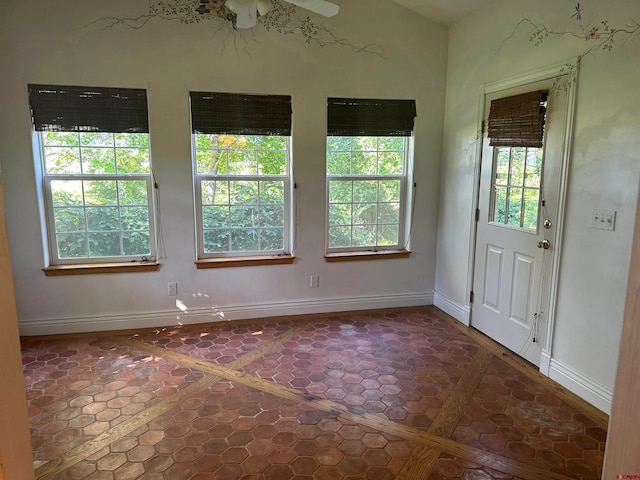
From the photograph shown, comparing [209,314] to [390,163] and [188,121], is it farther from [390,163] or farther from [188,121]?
[390,163]

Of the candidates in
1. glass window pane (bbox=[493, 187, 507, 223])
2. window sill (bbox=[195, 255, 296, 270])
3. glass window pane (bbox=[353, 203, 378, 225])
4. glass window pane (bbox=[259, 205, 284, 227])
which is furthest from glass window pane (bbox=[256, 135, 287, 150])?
glass window pane (bbox=[493, 187, 507, 223])

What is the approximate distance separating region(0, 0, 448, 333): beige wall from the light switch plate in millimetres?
1780

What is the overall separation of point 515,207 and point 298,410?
219 centimetres

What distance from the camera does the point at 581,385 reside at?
266 cm

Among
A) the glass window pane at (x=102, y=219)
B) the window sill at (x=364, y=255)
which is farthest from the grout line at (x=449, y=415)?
the glass window pane at (x=102, y=219)

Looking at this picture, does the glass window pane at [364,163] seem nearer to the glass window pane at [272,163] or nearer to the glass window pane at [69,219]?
the glass window pane at [272,163]

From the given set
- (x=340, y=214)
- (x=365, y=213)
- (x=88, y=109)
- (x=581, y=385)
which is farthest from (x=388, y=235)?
(x=88, y=109)

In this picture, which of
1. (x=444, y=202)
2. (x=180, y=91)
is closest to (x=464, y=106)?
(x=444, y=202)

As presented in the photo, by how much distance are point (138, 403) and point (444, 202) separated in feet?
10.3

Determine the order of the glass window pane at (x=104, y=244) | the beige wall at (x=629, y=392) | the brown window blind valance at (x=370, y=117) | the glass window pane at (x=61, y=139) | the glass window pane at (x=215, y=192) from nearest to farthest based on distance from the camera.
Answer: the beige wall at (x=629, y=392), the glass window pane at (x=61, y=139), the glass window pane at (x=104, y=244), the glass window pane at (x=215, y=192), the brown window blind valance at (x=370, y=117)

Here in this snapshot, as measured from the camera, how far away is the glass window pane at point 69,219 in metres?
3.53

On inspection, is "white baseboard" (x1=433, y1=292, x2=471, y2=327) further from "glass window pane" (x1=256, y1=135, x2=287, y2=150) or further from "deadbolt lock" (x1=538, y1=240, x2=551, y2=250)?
"glass window pane" (x1=256, y1=135, x2=287, y2=150)

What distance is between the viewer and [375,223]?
13.8 feet

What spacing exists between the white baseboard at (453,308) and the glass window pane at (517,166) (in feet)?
4.11
